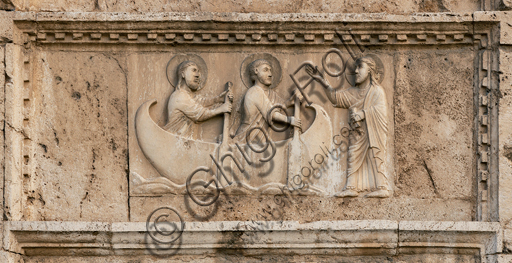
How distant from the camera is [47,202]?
6.32 metres

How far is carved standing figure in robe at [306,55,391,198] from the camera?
6320 millimetres

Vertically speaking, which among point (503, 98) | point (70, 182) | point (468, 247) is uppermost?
point (503, 98)

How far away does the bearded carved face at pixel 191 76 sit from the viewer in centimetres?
639

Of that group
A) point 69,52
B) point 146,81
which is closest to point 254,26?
point 146,81

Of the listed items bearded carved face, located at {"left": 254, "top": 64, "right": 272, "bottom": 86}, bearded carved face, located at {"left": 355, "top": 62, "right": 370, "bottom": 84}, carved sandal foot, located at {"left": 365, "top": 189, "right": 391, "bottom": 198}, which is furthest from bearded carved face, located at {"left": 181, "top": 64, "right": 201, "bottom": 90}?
carved sandal foot, located at {"left": 365, "top": 189, "right": 391, "bottom": 198}

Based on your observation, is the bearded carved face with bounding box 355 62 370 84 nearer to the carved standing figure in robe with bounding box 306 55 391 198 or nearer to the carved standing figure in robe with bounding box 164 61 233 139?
the carved standing figure in robe with bounding box 306 55 391 198

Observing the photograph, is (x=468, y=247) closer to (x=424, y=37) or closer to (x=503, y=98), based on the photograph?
(x=503, y=98)

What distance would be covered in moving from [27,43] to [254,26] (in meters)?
1.80

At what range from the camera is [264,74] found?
639 centimetres

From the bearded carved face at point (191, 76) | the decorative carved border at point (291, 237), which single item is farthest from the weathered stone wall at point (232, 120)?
the bearded carved face at point (191, 76)

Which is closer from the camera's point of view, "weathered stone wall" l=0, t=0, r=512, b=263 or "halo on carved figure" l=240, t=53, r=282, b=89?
"weathered stone wall" l=0, t=0, r=512, b=263

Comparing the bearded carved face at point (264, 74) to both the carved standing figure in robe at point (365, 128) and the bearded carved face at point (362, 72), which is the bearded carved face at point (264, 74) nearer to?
the carved standing figure in robe at point (365, 128)

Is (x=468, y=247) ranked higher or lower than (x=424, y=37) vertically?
lower

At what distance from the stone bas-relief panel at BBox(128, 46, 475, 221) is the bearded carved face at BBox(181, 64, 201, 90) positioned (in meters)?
0.10
